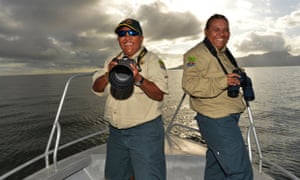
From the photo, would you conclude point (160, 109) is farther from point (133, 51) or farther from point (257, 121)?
point (257, 121)

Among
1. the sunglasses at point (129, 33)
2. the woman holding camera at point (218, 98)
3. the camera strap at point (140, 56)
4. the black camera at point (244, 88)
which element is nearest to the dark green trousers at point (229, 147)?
the woman holding camera at point (218, 98)

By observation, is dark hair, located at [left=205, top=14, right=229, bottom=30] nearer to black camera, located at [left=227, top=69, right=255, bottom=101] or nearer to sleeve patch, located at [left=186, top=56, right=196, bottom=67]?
sleeve patch, located at [left=186, top=56, right=196, bottom=67]

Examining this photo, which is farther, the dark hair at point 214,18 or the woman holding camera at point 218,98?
the dark hair at point 214,18

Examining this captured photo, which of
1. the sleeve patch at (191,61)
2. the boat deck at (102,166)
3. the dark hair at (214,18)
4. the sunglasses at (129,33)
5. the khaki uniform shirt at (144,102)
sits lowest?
the boat deck at (102,166)

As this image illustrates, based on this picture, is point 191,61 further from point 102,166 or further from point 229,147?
point 102,166

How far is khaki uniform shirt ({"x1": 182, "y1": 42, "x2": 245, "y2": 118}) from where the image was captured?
76.6 inches

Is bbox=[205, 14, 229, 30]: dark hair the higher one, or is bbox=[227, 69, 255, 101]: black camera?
bbox=[205, 14, 229, 30]: dark hair

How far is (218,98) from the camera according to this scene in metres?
2.00

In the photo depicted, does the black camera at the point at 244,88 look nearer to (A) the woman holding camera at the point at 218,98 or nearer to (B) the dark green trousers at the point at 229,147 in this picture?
(A) the woman holding camera at the point at 218,98

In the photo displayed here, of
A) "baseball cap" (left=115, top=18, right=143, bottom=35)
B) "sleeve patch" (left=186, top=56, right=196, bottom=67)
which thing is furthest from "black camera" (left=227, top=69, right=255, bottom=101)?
"baseball cap" (left=115, top=18, right=143, bottom=35)

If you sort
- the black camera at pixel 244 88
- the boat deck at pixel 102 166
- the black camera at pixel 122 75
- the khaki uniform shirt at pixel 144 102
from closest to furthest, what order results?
the black camera at pixel 122 75, the khaki uniform shirt at pixel 144 102, the black camera at pixel 244 88, the boat deck at pixel 102 166

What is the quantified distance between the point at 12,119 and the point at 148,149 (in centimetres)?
4355

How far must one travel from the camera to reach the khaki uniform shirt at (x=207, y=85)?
195 centimetres

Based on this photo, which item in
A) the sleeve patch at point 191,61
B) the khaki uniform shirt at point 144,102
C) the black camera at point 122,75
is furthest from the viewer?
the sleeve patch at point 191,61
